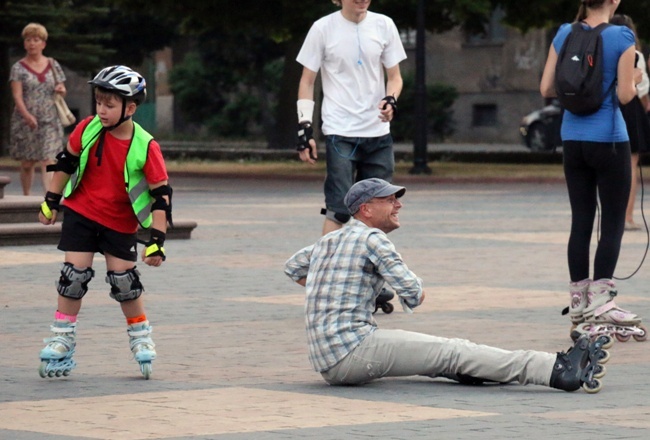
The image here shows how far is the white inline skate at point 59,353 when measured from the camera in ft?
23.7

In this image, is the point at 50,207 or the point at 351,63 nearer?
the point at 50,207

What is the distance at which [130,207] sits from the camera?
294 inches

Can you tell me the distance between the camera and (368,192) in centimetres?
725

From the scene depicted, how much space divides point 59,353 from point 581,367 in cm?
221

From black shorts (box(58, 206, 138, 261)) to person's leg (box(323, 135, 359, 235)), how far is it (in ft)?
8.25

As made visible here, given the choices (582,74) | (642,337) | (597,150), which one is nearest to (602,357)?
(642,337)

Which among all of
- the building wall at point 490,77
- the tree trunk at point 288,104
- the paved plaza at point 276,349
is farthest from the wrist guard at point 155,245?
the building wall at point 490,77

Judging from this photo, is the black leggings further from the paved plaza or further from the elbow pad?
the elbow pad

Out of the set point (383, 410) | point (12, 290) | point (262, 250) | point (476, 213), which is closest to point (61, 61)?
point (476, 213)

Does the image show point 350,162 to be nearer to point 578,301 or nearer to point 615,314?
point 578,301

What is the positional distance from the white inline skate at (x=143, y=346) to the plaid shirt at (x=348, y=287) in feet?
2.31

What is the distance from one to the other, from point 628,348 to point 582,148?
108cm

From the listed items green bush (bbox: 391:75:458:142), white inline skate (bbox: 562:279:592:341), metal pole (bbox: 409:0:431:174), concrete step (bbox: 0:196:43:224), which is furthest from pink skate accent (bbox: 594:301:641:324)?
green bush (bbox: 391:75:458:142)

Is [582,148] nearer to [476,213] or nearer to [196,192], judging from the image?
[476,213]
